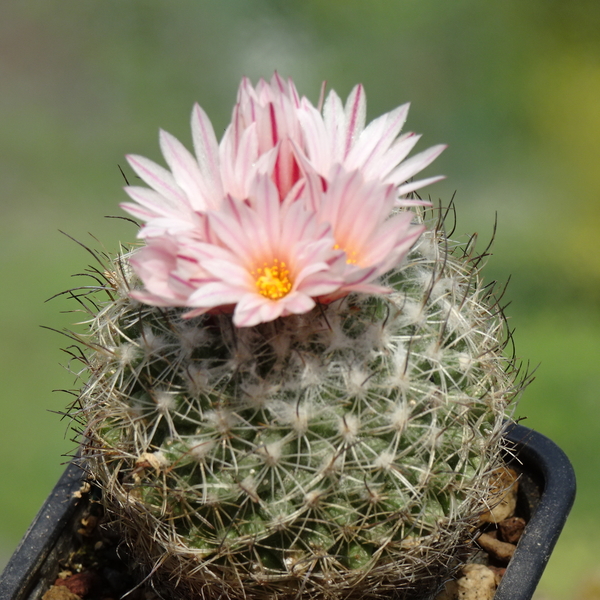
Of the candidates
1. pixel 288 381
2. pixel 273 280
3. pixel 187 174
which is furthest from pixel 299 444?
pixel 187 174

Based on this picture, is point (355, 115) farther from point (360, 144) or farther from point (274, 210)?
point (274, 210)

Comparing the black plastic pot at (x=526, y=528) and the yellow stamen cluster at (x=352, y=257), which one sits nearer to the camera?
the yellow stamen cluster at (x=352, y=257)

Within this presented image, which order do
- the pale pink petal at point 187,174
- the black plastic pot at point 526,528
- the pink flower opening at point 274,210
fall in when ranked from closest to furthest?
the pink flower opening at point 274,210
the pale pink petal at point 187,174
the black plastic pot at point 526,528

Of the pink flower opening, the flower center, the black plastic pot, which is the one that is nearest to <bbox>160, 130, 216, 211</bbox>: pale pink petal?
the pink flower opening

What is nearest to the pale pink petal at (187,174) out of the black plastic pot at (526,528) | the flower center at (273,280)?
the flower center at (273,280)

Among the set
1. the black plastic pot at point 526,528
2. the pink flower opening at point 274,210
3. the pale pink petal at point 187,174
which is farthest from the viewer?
the black plastic pot at point 526,528

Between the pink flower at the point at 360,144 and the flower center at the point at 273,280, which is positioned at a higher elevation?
the pink flower at the point at 360,144

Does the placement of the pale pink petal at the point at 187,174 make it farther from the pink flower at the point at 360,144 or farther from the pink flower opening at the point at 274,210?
the pink flower at the point at 360,144

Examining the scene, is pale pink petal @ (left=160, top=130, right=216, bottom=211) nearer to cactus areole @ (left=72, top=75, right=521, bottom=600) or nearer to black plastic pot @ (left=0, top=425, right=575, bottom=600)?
cactus areole @ (left=72, top=75, right=521, bottom=600)
